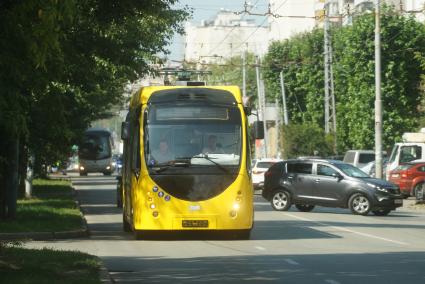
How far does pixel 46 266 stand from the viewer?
52.7 ft

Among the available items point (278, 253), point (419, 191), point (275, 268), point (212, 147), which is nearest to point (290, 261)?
point (275, 268)

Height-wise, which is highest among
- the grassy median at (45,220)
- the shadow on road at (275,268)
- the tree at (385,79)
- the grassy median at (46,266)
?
the tree at (385,79)

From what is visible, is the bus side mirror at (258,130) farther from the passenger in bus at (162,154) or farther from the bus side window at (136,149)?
the bus side window at (136,149)

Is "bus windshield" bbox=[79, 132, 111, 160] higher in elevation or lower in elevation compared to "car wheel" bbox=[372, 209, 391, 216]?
higher

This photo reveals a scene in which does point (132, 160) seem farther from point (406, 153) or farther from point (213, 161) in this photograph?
point (406, 153)

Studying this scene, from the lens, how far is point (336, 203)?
3584 centimetres

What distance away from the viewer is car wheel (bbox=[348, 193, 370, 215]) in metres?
35.6

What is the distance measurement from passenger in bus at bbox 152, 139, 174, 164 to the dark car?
43.2 feet

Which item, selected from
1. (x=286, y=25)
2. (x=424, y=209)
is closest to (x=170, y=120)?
(x=424, y=209)

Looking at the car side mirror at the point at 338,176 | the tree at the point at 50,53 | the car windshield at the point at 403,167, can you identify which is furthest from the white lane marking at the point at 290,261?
the car windshield at the point at 403,167

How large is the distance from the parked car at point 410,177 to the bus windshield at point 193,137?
25.0 meters

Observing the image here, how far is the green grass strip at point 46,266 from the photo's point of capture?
14.3 m

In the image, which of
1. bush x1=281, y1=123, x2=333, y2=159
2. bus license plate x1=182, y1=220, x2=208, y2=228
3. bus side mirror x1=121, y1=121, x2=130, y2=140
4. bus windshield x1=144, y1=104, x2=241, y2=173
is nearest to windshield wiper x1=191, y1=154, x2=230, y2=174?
bus windshield x1=144, y1=104, x2=241, y2=173

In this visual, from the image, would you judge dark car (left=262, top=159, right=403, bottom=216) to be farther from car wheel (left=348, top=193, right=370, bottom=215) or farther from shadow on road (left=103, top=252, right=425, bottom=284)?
shadow on road (left=103, top=252, right=425, bottom=284)
